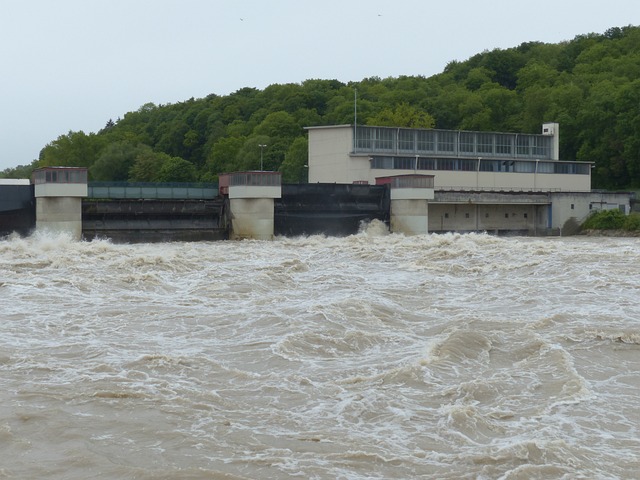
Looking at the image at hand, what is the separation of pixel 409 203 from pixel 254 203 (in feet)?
28.7

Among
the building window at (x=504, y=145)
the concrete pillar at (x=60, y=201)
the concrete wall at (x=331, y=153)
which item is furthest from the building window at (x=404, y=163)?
the concrete pillar at (x=60, y=201)

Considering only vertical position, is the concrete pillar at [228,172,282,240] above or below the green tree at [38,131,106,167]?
below

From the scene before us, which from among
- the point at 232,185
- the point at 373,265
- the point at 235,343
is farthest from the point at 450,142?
the point at 235,343

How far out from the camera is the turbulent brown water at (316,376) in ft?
32.4

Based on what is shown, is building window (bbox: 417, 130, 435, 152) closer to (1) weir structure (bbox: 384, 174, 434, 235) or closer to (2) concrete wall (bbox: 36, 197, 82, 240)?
(1) weir structure (bbox: 384, 174, 434, 235)

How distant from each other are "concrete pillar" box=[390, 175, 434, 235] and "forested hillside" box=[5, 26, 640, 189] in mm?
28679

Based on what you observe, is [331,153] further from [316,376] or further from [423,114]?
[316,376]

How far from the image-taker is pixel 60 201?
37.1m

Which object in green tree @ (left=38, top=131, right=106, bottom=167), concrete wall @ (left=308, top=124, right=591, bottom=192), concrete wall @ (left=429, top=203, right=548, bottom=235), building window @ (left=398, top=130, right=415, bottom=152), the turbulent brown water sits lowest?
the turbulent brown water

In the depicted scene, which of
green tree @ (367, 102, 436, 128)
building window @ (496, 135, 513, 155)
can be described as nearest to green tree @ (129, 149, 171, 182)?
green tree @ (367, 102, 436, 128)

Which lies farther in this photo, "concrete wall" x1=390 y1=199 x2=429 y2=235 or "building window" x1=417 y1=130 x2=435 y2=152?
"building window" x1=417 y1=130 x2=435 y2=152

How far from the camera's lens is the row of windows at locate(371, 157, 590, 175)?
168 ft

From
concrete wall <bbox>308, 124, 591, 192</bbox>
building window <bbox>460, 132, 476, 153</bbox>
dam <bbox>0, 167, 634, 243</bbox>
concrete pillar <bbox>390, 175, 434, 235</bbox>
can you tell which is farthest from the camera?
building window <bbox>460, 132, 476, 153</bbox>

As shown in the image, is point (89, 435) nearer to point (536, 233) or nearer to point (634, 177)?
point (536, 233)
